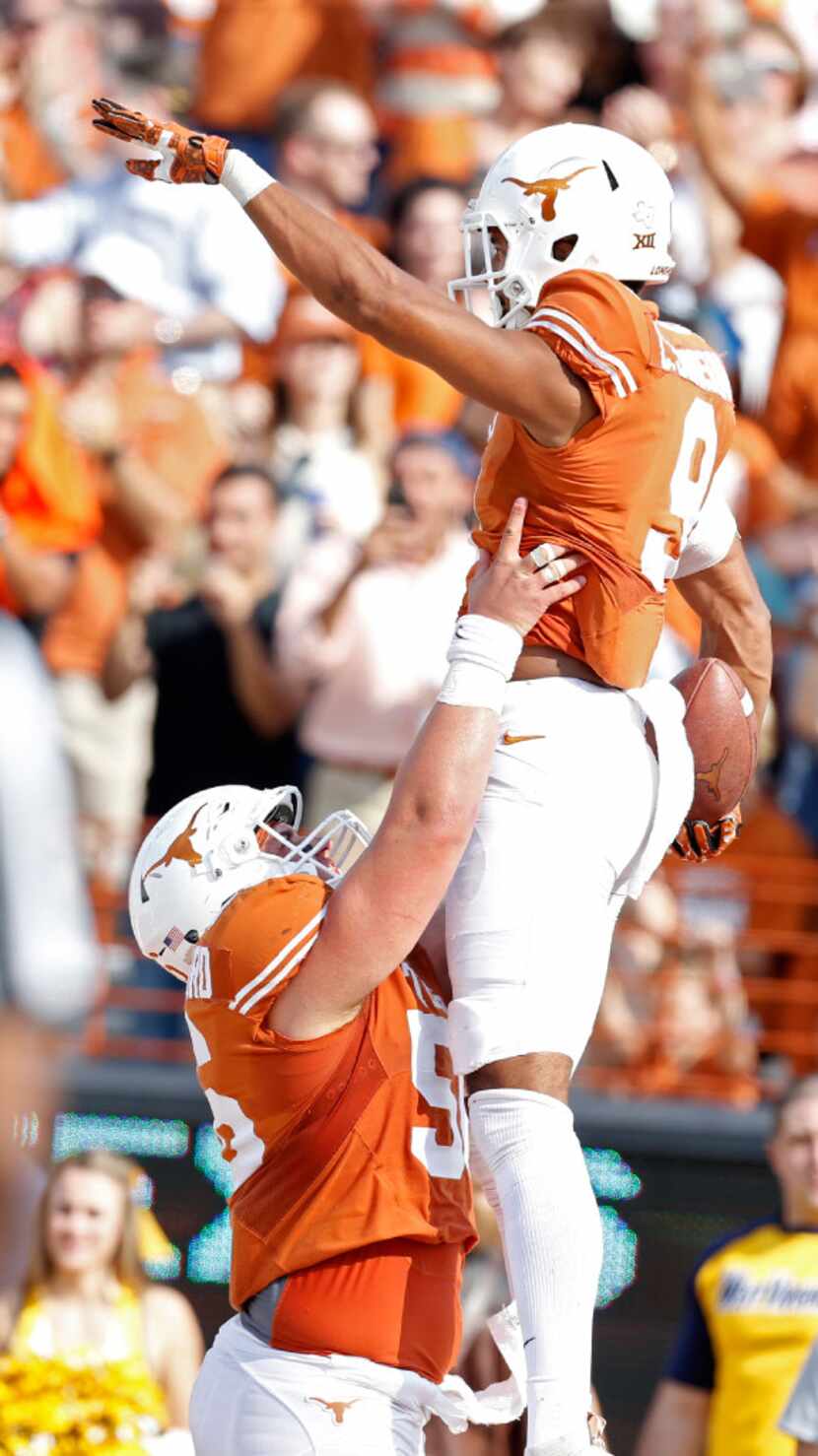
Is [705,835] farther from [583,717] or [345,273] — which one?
[345,273]

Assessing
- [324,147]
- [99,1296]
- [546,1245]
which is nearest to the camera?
[546,1245]

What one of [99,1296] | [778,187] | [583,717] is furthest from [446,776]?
[778,187]

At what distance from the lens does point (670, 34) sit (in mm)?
9078

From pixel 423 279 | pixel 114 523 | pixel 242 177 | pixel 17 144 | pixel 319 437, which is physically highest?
pixel 17 144

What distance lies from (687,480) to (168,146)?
3.10 ft

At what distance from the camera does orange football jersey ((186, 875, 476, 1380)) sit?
3484 millimetres

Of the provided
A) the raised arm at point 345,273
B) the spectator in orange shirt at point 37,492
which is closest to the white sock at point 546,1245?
the raised arm at point 345,273

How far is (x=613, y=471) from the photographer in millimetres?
3604

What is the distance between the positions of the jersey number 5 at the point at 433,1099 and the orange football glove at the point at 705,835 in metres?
0.52

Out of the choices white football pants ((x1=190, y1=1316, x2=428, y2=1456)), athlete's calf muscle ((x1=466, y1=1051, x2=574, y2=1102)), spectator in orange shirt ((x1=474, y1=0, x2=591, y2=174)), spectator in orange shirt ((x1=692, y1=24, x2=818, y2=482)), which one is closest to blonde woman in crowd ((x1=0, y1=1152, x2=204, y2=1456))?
white football pants ((x1=190, y1=1316, x2=428, y2=1456))

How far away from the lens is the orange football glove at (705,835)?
12.7 feet

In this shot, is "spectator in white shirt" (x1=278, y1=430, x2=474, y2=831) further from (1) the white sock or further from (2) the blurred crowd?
(1) the white sock

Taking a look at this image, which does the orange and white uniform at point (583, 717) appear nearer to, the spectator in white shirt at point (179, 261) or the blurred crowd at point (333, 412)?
the blurred crowd at point (333, 412)

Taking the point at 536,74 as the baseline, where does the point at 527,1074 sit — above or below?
below
